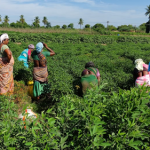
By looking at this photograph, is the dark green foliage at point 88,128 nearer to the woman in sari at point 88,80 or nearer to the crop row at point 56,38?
the woman in sari at point 88,80

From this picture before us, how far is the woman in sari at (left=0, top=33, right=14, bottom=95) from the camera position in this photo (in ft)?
14.8

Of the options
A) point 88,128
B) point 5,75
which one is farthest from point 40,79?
point 88,128

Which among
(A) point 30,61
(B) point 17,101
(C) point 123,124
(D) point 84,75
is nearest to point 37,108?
(B) point 17,101

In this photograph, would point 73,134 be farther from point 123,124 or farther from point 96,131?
point 123,124

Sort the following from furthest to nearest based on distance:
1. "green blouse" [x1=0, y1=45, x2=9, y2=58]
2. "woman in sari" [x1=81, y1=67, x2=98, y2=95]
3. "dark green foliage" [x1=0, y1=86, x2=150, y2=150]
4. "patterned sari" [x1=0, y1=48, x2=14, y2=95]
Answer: "patterned sari" [x1=0, y1=48, x2=14, y2=95] < "green blouse" [x1=0, y1=45, x2=9, y2=58] < "woman in sari" [x1=81, y1=67, x2=98, y2=95] < "dark green foliage" [x1=0, y1=86, x2=150, y2=150]

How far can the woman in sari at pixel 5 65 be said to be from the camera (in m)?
4.50

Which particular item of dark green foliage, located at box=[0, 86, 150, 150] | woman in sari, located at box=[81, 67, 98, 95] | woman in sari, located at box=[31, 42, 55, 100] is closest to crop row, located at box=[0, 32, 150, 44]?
woman in sari, located at box=[31, 42, 55, 100]

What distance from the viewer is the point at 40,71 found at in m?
4.97

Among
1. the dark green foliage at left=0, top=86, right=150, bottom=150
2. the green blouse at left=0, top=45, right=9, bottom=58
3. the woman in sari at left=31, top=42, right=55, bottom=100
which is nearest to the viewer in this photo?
the dark green foliage at left=0, top=86, right=150, bottom=150

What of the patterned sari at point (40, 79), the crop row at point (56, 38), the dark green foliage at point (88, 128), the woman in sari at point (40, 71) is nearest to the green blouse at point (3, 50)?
the woman in sari at point (40, 71)

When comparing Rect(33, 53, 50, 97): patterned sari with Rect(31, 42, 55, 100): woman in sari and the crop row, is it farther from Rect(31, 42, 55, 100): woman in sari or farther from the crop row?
the crop row

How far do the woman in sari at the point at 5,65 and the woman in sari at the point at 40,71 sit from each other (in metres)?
0.66

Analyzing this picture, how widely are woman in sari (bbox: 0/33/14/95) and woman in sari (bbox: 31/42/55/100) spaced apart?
2.15ft

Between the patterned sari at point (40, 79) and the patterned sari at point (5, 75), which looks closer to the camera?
the patterned sari at point (5, 75)
